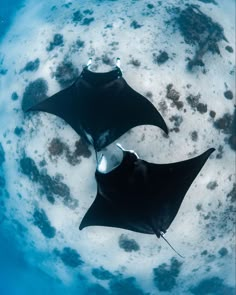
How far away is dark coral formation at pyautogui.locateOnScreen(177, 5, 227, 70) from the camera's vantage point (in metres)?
7.92

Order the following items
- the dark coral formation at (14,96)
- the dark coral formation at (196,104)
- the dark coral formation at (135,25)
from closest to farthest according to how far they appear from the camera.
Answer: the dark coral formation at (196,104) < the dark coral formation at (135,25) < the dark coral formation at (14,96)

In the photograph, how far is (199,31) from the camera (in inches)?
322

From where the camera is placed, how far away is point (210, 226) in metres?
7.84

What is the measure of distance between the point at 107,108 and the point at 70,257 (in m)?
3.99

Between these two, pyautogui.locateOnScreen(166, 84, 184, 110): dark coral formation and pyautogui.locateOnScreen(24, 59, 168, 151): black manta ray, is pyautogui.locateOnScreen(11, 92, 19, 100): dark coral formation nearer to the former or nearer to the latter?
pyautogui.locateOnScreen(24, 59, 168, 151): black manta ray

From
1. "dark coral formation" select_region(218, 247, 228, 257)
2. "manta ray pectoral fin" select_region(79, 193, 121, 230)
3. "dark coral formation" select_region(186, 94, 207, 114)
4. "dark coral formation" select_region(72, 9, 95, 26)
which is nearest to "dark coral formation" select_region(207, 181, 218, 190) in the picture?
"dark coral formation" select_region(186, 94, 207, 114)

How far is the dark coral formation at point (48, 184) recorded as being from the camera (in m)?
7.75

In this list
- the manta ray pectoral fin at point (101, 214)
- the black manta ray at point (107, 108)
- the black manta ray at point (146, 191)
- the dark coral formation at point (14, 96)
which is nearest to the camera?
the black manta ray at point (146, 191)

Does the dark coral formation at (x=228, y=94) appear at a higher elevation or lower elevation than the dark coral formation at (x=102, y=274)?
higher

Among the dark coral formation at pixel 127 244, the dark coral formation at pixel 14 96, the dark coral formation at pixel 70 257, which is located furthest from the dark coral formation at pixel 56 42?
the dark coral formation at pixel 70 257

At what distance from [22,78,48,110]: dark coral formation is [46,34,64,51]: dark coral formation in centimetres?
86

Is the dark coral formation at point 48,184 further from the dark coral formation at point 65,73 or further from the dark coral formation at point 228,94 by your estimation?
the dark coral formation at point 228,94

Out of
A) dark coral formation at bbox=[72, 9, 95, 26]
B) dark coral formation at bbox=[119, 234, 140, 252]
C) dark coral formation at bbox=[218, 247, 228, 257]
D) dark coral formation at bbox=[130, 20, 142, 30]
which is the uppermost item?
dark coral formation at bbox=[72, 9, 95, 26]

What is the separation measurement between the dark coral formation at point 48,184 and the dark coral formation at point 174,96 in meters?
2.74
